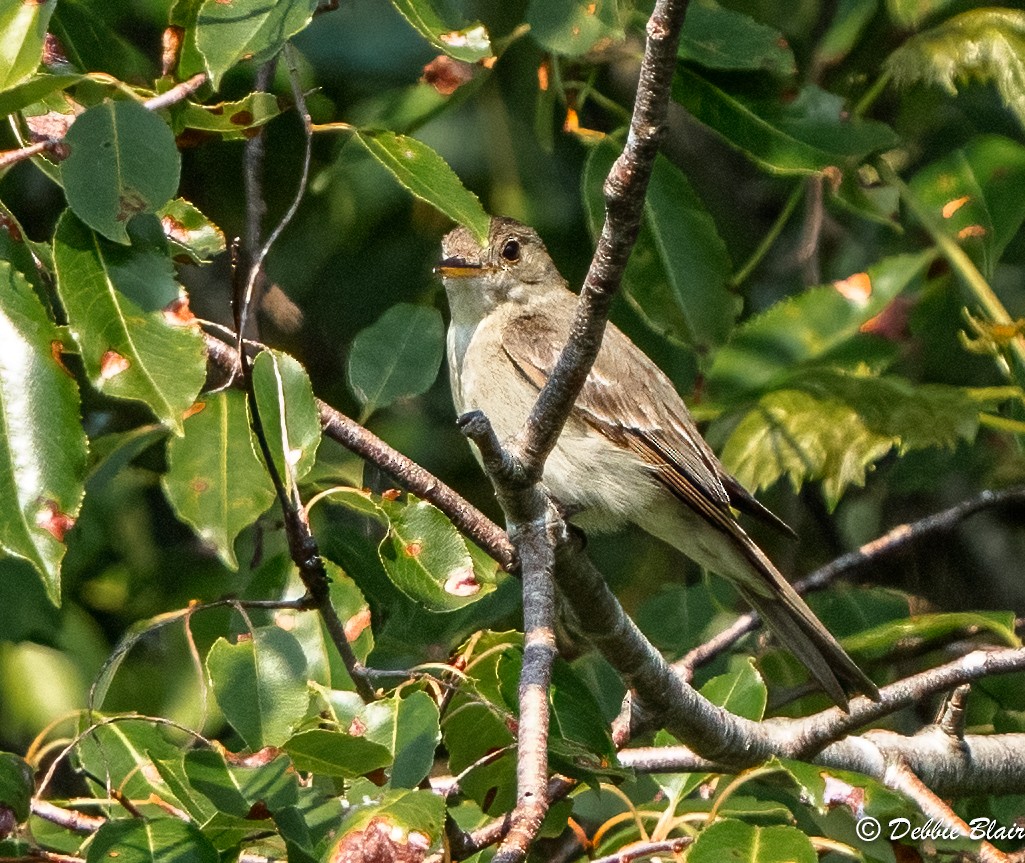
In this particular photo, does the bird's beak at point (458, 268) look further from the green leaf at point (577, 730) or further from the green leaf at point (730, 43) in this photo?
the green leaf at point (577, 730)

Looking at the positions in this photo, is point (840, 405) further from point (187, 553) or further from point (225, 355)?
point (187, 553)

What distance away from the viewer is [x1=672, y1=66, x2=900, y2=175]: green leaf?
3.20 m

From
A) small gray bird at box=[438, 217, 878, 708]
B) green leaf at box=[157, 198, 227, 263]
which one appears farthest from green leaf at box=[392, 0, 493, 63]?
small gray bird at box=[438, 217, 878, 708]

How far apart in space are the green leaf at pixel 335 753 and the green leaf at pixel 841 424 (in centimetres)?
150

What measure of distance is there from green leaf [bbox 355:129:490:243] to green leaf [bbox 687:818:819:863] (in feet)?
3.54

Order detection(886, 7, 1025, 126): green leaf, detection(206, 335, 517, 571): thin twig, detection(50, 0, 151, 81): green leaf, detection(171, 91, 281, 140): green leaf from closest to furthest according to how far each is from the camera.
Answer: detection(171, 91, 281, 140): green leaf
detection(206, 335, 517, 571): thin twig
detection(50, 0, 151, 81): green leaf
detection(886, 7, 1025, 126): green leaf

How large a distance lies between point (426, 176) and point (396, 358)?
495mm

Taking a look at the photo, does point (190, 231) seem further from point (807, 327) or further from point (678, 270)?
point (807, 327)

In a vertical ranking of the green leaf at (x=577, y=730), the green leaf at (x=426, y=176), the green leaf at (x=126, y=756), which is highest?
the green leaf at (x=426, y=176)

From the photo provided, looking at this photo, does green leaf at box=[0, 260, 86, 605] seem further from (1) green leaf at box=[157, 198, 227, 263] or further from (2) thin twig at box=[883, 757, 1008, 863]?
(2) thin twig at box=[883, 757, 1008, 863]

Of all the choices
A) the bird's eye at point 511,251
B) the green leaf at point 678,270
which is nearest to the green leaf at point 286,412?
the green leaf at point 678,270

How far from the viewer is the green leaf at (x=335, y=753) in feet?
6.36

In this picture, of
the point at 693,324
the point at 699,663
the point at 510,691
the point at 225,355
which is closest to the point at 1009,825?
the point at 699,663

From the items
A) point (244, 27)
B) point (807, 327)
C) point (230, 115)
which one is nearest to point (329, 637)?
point (230, 115)
